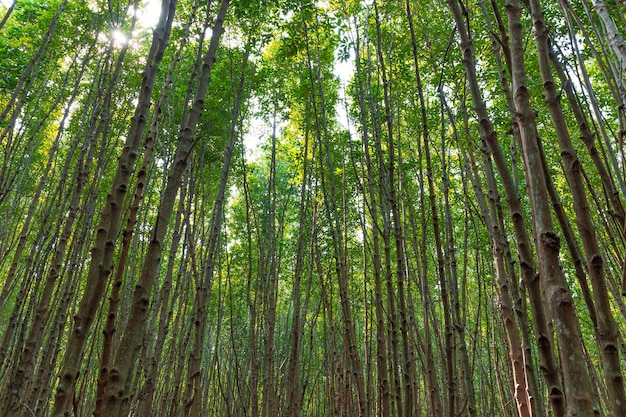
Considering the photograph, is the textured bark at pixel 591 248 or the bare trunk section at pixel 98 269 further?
the bare trunk section at pixel 98 269

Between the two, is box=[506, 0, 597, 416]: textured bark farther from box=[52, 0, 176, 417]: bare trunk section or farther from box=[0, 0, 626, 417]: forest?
box=[52, 0, 176, 417]: bare trunk section

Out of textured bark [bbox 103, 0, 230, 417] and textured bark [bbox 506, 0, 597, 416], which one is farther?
textured bark [bbox 103, 0, 230, 417]

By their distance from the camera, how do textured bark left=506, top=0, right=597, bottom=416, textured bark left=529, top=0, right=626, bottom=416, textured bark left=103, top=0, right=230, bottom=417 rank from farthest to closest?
textured bark left=103, top=0, right=230, bottom=417 < textured bark left=529, top=0, right=626, bottom=416 < textured bark left=506, top=0, right=597, bottom=416

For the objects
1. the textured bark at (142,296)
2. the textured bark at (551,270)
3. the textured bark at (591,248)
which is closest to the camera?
the textured bark at (551,270)

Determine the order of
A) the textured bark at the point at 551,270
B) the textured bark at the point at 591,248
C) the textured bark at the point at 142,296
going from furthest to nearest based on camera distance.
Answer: the textured bark at the point at 142,296 → the textured bark at the point at 591,248 → the textured bark at the point at 551,270

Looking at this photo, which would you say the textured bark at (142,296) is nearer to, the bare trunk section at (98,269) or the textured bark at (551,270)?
the bare trunk section at (98,269)

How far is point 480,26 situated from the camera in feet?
13.6

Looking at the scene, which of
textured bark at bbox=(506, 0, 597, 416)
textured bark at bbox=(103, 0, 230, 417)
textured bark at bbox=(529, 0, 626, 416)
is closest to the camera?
textured bark at bbox=(506, 0, 597, 416)

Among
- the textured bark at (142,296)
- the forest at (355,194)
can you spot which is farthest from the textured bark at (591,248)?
the textured bark at (142,296)

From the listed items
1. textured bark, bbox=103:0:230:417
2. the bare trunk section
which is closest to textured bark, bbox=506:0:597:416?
textured bark, bbox=103:0:230:417

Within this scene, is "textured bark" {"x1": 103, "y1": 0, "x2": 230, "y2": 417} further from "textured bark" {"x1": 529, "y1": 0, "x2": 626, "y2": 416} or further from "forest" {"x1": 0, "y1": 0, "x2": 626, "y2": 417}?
"textured bark" {"x1": 529, "y1": 0, "x2": 626, "y2": 416}

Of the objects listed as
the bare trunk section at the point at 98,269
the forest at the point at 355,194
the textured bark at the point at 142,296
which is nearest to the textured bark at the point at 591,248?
the forest at the point at 355,194

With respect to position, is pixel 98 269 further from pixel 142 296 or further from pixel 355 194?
pixel 355 194

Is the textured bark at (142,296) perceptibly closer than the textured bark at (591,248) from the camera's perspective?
No
